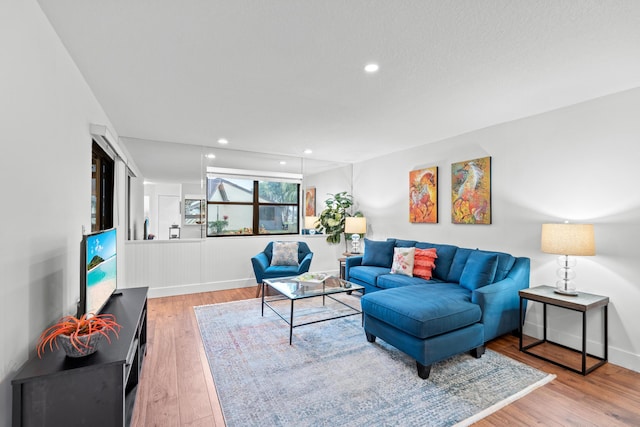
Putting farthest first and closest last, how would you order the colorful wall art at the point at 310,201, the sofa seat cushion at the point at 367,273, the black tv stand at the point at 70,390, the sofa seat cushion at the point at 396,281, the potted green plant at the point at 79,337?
the colorful wall art at the point at 310,201 < the sofa seat cushion at the point at 367,273 < the sofa seat cushion at the point at 396,281 < the potted green plant at the point at 79,337 < the black tv stand at the point at 70,390

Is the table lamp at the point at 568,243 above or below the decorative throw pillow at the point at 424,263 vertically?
above

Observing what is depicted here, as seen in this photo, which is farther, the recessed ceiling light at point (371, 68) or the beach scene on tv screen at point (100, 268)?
the recessed ceiling light at point (371, 68)

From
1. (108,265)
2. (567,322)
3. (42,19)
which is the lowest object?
(567,322)

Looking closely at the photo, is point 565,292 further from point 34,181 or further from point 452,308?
point 34,181

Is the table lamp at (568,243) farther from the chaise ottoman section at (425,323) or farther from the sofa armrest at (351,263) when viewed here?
the sofa armrest at (351,263)

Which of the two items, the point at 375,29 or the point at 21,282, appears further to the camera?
the point at 375,29

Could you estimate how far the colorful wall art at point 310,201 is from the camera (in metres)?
5.95

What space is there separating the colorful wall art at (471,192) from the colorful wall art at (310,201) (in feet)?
9.04

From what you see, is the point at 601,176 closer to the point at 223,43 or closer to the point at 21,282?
the point at 223,43

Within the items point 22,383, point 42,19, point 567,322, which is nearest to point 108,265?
point 22,383

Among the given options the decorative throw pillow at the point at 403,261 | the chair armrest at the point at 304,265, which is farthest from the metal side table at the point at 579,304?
the chair armrest at the point at 304,265

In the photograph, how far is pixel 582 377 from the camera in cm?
242

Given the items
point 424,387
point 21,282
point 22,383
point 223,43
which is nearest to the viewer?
point 22,383

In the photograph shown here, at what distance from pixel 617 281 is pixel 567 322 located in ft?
1.97
